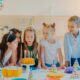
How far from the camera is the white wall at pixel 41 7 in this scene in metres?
2.64

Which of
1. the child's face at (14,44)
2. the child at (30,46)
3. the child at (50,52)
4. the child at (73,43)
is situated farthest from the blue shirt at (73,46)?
the child's face at (14,44)

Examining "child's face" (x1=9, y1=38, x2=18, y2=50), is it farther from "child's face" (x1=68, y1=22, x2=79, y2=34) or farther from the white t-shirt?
"child's face" (x1=68, y1=22, x2=79, y2=34)

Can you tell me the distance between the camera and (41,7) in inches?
107

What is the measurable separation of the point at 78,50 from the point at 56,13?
67 centimetres

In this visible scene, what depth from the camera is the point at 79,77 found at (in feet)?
5.45

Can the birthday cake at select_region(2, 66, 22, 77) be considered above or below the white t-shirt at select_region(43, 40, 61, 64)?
below

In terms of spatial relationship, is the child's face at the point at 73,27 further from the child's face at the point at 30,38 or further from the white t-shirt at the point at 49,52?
the child's face at the point at 30,38

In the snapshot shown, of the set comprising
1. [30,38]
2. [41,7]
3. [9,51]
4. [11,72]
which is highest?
[41,7]

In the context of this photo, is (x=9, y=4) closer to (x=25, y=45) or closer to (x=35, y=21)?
(x=35, y=21)

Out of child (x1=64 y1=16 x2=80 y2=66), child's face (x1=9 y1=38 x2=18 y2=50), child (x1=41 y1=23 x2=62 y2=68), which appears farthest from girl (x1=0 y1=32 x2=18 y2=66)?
child (x1=64 y1=16 x2=80 y2=66)

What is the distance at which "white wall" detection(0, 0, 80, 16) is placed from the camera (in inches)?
104

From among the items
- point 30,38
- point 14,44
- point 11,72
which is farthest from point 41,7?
point 11,72

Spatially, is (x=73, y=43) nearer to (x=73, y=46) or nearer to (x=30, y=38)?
(x=73, y=46)

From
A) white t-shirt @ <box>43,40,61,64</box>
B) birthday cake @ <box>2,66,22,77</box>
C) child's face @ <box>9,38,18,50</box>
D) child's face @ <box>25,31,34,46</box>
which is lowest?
birthday cake @ <box>2,66,22,77</box>
